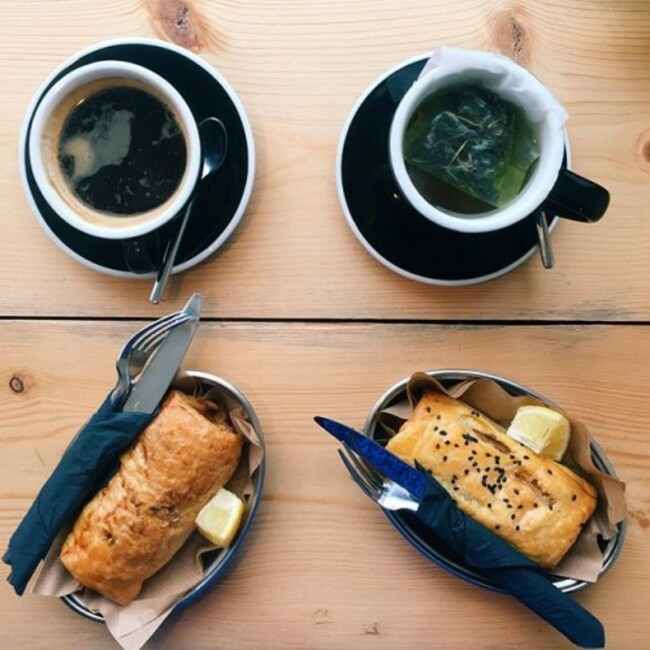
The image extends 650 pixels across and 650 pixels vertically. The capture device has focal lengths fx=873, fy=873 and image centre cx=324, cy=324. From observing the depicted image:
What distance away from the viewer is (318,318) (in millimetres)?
953

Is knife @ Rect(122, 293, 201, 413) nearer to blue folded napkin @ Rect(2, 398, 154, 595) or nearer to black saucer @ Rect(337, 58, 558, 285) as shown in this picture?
blue folded napkin @ Rect(2, 398, 154, 595)

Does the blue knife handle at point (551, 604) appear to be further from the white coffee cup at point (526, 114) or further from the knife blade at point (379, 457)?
the white coffee cup at point (526, 114)

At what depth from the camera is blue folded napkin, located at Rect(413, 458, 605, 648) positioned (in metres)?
0.86

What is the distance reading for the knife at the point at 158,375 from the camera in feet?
2.93

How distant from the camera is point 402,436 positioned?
0.89m

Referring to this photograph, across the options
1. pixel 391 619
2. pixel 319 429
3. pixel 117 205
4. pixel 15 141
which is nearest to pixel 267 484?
pixel 319 429

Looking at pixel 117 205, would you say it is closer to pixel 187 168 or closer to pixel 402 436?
pixel 187 168

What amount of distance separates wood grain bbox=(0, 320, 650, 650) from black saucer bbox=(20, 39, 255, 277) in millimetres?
88

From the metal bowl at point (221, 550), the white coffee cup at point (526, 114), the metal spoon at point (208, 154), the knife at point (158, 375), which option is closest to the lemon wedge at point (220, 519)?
the metal bowl at point (221, 550)

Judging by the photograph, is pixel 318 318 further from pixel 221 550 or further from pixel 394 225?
pixel 221 550

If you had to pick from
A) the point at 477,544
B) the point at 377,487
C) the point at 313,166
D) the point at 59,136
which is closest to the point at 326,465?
the point at 377,487

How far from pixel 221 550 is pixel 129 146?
424mm

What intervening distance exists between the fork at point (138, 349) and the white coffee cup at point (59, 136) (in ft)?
0.31

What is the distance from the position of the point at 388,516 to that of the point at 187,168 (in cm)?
41
